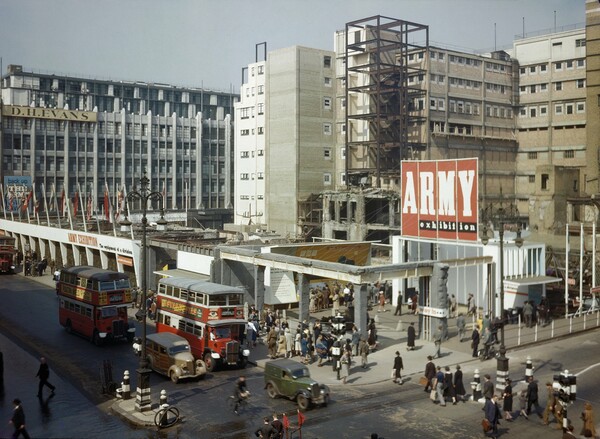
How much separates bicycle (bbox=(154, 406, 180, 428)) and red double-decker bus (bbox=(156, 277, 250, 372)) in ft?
23.0

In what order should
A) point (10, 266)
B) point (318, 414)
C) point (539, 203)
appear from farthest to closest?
1. point (539, 203)
2. point (10, 266)
3. point (318, 414)

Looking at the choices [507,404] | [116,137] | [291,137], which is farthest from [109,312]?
[116,137]

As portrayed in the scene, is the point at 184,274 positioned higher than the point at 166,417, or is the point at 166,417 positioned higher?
the point at 184,274

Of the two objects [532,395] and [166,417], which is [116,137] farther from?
[532,395]

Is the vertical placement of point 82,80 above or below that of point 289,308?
above

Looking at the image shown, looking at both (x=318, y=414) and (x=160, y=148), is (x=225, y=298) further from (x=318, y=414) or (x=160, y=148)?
(x=160, y=148)

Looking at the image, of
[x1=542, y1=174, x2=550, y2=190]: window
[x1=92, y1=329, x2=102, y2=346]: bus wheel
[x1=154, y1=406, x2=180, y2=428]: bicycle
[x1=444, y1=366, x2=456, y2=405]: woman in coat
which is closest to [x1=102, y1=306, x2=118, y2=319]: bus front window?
[x1=92, y1=329, x2=102, y2=346]: bus wheel

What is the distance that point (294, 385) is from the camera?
84.5 feet

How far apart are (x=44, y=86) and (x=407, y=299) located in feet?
322

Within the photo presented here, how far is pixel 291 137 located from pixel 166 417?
233 ft

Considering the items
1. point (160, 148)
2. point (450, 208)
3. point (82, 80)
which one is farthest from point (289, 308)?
point (82, 80)

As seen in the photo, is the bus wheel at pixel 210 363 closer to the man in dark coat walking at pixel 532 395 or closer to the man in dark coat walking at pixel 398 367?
the man in dark coat walking at pixel 398 367

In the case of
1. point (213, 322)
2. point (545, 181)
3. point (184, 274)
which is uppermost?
point (545, 181)

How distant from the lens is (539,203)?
74562mm
